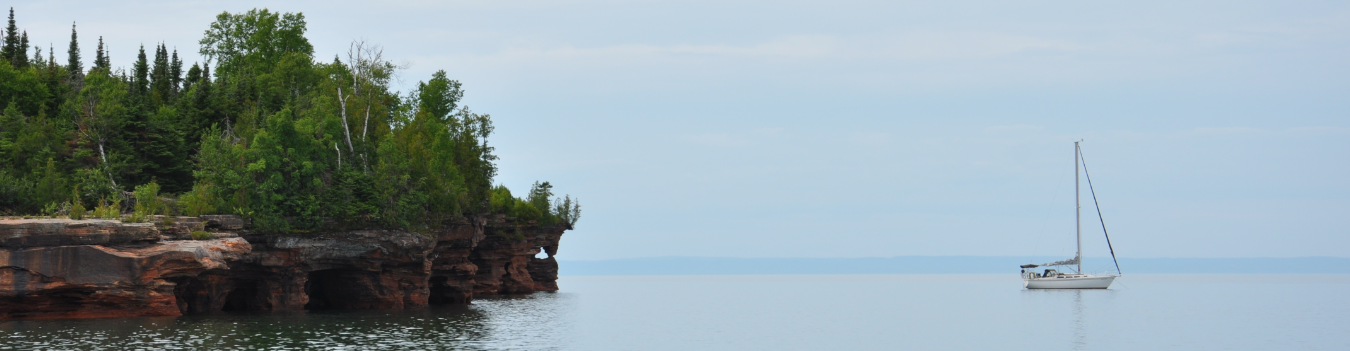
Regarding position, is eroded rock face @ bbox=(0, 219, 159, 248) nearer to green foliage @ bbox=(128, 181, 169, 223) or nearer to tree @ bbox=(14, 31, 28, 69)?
green foliage @ bbox=(128, 181, 169, 223)

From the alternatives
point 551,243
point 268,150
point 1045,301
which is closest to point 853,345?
point 268,150

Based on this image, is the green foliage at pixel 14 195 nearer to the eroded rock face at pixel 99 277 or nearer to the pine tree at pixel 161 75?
the eroded rock face at pixel 99 277

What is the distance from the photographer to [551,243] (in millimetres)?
104875

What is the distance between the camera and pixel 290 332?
4306 centimetres

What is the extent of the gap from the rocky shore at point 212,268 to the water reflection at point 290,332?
146 centimetres

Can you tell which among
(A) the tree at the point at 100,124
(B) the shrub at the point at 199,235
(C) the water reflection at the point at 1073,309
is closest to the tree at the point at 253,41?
(A) the tree at the point at 100,124

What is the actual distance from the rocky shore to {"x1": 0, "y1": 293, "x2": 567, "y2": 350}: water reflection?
1.46 meters

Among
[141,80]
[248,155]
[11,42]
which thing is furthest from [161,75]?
[248,155]

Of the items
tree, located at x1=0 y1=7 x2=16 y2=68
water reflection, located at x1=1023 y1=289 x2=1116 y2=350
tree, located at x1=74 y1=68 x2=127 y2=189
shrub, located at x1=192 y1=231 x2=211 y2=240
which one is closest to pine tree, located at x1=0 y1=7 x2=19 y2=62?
tree, located at x1=0 y1=7 x2=16 y2=68

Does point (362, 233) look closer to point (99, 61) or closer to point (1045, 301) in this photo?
point (1045, 301)

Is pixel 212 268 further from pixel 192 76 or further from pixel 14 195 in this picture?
pixel 192 76

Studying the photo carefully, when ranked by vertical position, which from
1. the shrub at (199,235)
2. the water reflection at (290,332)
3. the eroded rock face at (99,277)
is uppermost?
the shrub at (199,235)

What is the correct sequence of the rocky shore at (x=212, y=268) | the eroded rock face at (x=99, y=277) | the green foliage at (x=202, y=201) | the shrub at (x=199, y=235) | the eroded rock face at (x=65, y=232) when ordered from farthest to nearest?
the green foliage at (x=202, y=201), the shrub at (x=199, y=235), the rocky shore at (x=212, y=268), the eroded rock face at (x=99, y=277), the eroded rock face at (x=65, y=232)

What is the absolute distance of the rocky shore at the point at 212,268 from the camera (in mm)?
43938
